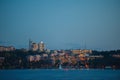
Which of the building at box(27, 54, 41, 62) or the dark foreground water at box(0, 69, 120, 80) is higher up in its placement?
the building at box(27, 54, 41, 62)

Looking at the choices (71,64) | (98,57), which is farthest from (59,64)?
(98,57)

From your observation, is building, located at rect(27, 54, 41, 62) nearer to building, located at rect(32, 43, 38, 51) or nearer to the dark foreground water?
building, located at rect(32, 43, 38, 51)

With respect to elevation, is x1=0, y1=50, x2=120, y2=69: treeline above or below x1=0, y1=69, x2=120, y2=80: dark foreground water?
above

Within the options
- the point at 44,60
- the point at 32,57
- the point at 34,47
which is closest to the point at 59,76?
the point at 44,60

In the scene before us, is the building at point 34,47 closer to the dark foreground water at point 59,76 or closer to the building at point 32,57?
the building at point 32,57

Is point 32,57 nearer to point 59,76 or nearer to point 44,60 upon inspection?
point 44,60

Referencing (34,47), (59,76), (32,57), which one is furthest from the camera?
(59,76)

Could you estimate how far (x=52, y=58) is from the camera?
13.4 metres

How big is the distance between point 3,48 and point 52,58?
3355 millimetres

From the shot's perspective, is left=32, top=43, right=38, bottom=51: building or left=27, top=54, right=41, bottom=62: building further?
left=32, top=43, right=38, bottom=51: building

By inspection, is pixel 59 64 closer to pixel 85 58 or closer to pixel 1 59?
pixel 85 58

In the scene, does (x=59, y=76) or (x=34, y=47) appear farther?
(x=59, y=76)

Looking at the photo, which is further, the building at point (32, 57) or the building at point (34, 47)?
the building at point (34, 47)

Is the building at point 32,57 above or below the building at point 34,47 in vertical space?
below
